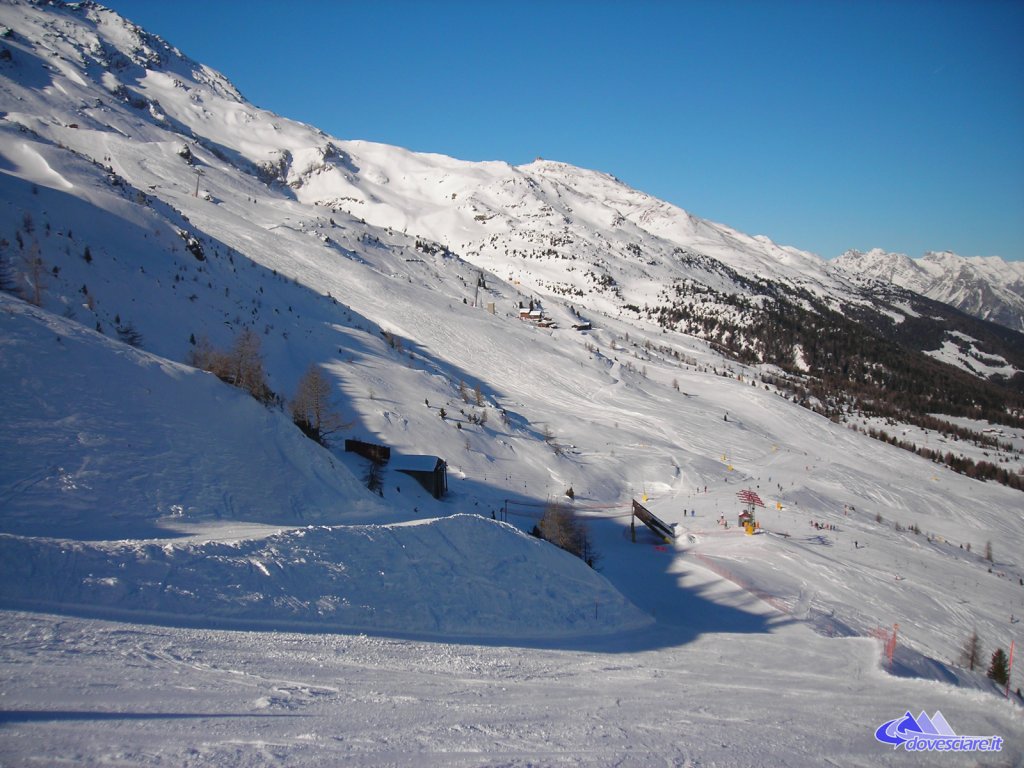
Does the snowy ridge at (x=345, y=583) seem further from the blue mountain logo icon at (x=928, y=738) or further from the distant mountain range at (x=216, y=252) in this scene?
the distant mountain range at (x=216, y=252)

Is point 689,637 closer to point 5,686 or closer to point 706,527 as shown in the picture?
point 5,686

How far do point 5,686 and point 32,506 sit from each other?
6252mm

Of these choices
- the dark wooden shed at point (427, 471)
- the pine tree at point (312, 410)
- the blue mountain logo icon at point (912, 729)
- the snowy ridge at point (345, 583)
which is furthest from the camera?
the dark wooden shed at point (427, 471)

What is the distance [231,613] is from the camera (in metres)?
8.89

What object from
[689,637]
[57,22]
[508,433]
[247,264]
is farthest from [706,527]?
[57,22]

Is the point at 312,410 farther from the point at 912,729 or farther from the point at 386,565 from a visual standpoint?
the point at 912,729

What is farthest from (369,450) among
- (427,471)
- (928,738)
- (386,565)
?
(928,738)

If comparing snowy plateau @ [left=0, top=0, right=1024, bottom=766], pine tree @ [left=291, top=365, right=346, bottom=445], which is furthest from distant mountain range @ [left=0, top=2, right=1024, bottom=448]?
pine tree @ [left=291, top=365, right=346, bottom=445]

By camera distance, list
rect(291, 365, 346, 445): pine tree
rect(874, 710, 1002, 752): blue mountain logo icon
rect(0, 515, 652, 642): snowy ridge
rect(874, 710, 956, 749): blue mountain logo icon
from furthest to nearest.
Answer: rect(291, 365, 346, 445): pine tree < rect(0, 515, 652, 642): snowy ridge < rect(874, 710, 956, 749): blue mountain logo icon < rect(874, 710, 1002, 752): blue mountain logo icon

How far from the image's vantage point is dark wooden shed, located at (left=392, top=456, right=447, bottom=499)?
89.9 ft

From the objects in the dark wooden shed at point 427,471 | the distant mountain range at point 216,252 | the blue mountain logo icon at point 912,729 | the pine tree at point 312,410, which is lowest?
the dark wooden shed at point 427,471

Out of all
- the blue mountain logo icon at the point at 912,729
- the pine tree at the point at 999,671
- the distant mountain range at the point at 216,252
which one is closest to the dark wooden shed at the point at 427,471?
the distant mountain range at the point at 216,252

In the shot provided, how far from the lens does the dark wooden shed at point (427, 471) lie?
27.4 meters

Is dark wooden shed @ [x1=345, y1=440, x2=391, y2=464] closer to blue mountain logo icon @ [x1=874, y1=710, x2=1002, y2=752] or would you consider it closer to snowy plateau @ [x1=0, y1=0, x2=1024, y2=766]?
snowy plateau @ [x1=0, y1=0, x2=1024, y2=766]
